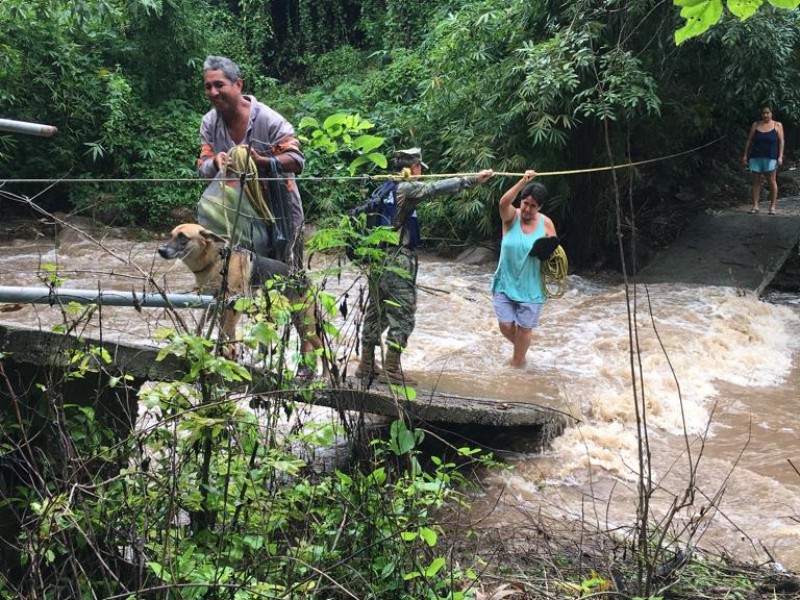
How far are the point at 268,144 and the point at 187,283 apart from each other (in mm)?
4648

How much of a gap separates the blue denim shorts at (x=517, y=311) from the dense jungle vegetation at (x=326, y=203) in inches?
47.2

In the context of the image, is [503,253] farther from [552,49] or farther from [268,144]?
[552,49]

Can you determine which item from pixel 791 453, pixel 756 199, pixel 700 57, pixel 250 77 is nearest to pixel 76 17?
pixel 250 77

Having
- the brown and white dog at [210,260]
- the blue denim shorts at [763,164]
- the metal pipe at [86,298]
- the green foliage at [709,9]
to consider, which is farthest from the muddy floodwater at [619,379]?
the blue denim shorts at [763,164]

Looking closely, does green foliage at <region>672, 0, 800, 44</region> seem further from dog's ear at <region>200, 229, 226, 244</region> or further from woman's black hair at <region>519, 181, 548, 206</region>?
woman's black hair at <region>519, 181, 548, 206</region>

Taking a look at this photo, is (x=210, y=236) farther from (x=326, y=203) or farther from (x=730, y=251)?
(x=730, y=251)

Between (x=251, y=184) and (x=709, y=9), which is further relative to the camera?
(x=251, y=184)

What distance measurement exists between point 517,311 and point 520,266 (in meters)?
0.39

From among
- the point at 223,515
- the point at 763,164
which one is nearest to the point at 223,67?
the point at 223,515

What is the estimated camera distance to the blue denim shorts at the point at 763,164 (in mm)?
11469

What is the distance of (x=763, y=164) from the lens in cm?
1152

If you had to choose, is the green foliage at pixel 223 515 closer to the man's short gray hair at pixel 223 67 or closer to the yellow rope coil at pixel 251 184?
the yellow rope coil at pixel 251 184

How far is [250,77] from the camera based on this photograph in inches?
629

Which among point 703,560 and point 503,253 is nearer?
point 703,560
